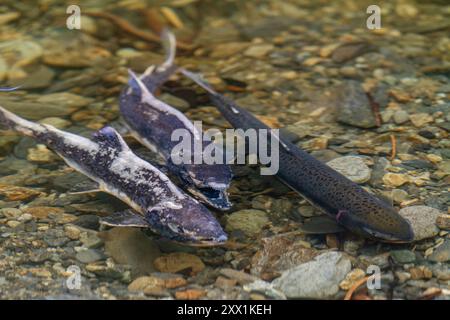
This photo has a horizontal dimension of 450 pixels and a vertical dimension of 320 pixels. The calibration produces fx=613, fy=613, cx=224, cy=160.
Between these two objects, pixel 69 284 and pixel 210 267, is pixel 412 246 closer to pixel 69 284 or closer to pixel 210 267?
pixel 210 267

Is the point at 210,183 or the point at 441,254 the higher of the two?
the point at 210,183

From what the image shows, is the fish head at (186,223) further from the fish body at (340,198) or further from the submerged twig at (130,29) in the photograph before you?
the submerged twig at (130,29)

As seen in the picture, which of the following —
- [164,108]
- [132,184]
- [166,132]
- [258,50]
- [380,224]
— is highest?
[258,50]

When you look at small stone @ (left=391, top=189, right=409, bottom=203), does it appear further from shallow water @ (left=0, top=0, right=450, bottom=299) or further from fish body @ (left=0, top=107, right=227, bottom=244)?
fish body @ (left=0, top=107, right=227, bottom=244)

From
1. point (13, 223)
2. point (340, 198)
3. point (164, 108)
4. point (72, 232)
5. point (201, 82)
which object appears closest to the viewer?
point (340, 198)

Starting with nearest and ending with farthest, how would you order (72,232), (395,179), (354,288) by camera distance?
(354,288), (72,232), (395,179)

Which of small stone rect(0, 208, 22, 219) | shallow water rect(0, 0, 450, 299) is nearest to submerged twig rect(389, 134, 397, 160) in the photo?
shallow water rect(0, 0, 450, 299)

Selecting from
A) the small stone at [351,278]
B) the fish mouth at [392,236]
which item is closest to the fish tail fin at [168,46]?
the fish mouth at [392,236]

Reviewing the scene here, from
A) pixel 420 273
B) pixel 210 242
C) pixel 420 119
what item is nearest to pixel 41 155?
pixel 210 242

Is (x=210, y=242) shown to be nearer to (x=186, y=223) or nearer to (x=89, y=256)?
(x=186, y=223)
